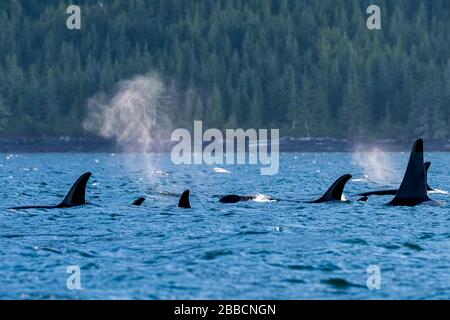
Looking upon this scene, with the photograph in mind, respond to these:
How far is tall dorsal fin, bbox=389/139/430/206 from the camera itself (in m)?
37.2

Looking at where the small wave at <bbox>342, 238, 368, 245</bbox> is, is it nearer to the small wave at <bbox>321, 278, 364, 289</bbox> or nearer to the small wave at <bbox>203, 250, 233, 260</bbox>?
the small wave at <bbox>203, 250, 233, 260</bbox>

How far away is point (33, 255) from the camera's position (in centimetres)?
2881

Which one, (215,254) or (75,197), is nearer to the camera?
(215,254)

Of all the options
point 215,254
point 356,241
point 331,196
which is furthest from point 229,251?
point 331,196

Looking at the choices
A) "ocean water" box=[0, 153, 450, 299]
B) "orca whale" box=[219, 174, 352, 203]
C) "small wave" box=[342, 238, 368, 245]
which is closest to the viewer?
"ocean water" box=[0, 153, 450, 299]

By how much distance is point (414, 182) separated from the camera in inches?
1532

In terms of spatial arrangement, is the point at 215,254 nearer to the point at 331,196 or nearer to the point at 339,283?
the point at 339,283

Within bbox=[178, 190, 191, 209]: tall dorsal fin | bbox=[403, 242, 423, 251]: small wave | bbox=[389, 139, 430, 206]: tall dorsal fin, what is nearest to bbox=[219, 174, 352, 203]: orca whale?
bbox=[389, 139, 430, 206]: tall dorsal fin

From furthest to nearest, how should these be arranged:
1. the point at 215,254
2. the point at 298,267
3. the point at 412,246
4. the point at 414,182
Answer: the point at 414,182, the point at 412,246, the point at 215,254, the point at 298,267

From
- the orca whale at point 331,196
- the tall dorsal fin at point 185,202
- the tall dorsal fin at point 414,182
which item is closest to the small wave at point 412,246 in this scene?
the tall dorsal fin at point 414,182

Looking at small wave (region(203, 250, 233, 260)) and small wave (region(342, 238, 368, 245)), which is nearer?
small wave (region(203, 250, 233, 260))

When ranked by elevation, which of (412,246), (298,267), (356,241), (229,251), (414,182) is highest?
(414,182)
